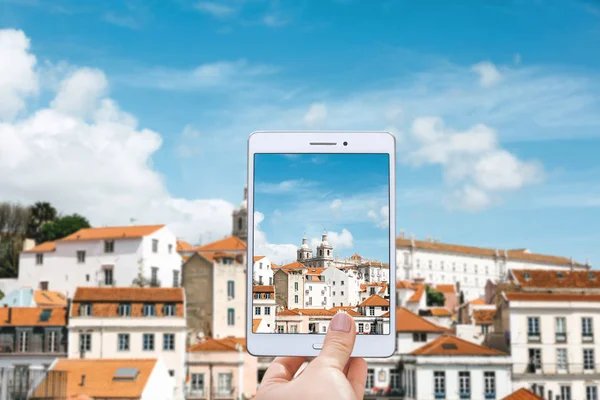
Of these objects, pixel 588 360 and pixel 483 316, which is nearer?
pixel 588 360

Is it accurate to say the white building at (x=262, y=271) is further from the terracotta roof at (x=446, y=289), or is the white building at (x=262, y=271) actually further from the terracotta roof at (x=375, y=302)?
the terracotta roof at (x=446, y=289)

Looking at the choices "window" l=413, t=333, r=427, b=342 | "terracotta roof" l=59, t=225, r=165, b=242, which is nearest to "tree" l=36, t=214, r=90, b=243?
"terracotta roof" l=59, t=225, r=165, b=242

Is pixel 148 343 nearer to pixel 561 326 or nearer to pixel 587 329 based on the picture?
pixel 561 326

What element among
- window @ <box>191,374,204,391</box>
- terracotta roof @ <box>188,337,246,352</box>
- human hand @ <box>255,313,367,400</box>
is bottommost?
window @ <box>191,374,204,391</box>

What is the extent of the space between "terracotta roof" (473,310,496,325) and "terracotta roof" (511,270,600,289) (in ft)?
8.50

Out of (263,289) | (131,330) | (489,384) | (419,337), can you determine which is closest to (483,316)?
(419,337)

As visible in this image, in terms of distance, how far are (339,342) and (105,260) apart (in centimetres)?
4129

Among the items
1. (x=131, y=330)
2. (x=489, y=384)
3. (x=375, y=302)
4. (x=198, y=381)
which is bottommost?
(x=198, y=381)

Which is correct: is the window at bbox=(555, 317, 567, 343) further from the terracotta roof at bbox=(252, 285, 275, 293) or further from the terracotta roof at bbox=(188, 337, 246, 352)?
the terracotta roof at bbox=(252, 285, 275, 293)

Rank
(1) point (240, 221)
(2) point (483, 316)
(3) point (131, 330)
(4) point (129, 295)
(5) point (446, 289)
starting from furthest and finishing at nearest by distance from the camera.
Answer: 1. (1) point (240, 221)
2. (5) point (446, 289)
3. (2) point (483, 316)
4. (4) point (129, 295)
5. (3) point (131, 330)

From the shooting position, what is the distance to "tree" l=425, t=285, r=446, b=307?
199ft

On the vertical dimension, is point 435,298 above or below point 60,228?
below

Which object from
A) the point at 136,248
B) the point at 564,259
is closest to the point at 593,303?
the point at 136,248

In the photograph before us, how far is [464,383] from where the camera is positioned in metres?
31.7
